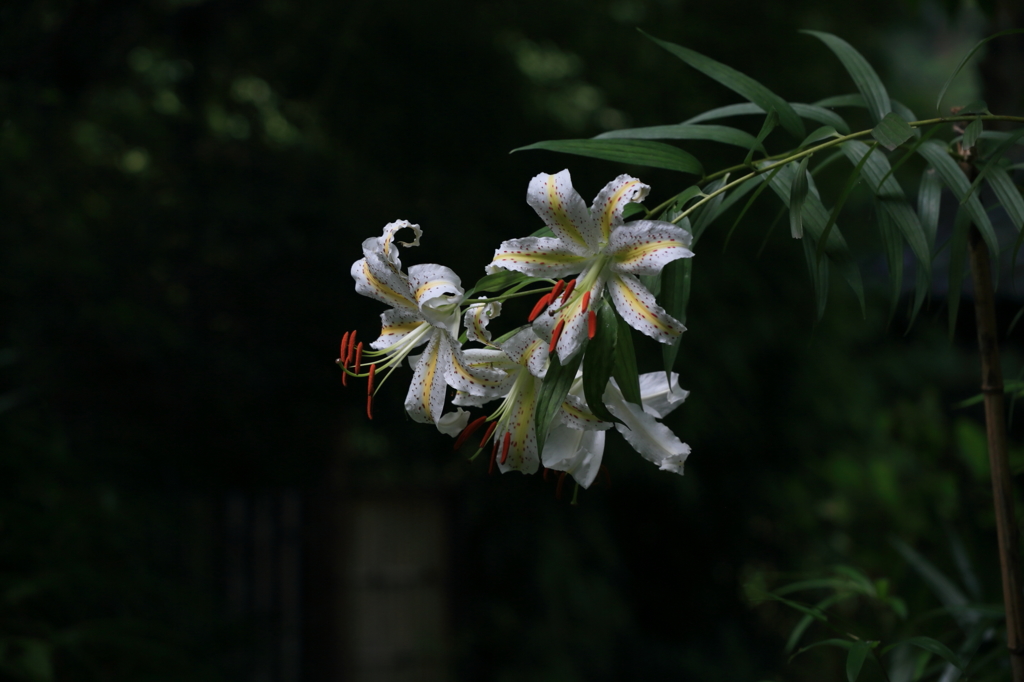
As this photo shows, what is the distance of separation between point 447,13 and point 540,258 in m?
3.12

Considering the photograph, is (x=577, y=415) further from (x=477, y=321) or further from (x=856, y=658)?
(x=856, y=658)

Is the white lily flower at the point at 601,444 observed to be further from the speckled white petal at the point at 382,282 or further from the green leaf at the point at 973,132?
the green leaf at the point at 973,132

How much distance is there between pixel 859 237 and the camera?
13.5 feet

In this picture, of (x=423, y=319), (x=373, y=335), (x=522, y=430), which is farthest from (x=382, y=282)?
(x=373, y=335)

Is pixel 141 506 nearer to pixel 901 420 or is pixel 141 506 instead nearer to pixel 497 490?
pixel 497 490

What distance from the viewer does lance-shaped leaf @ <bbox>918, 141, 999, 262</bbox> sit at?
58 cm

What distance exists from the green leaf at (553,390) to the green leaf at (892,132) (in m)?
0.23

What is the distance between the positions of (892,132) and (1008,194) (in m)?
0.13

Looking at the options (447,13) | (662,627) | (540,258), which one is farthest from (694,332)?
(540,258)

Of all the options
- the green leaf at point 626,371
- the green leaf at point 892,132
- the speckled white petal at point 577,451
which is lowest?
the speckled white petal at point 577,451

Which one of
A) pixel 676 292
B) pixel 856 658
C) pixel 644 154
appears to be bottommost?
pixel 856 658

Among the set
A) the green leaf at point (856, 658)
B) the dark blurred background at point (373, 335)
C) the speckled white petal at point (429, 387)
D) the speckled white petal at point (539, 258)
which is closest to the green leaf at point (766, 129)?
the speckled white petal at point (539, 258)

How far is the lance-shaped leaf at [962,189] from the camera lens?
58cm

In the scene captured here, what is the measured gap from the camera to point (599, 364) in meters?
0.47
